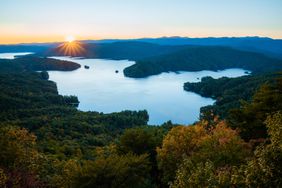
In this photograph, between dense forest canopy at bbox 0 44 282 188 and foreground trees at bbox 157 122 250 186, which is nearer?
dense forest canopy at bbox 0 44 282 188

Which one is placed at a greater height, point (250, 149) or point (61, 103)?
point (250, 149)

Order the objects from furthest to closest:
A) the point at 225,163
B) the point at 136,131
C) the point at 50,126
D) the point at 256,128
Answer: the point at 50,126, the point at 136,131, the point at 256,128, the point at 225,163

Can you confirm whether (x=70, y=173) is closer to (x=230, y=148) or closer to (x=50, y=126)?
(x=230, y=148)

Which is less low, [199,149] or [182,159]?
[199,149]

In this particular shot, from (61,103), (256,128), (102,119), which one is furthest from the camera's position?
(61,103)

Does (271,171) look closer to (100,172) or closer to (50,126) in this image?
(100,172)

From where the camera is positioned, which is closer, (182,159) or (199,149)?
(199,149)

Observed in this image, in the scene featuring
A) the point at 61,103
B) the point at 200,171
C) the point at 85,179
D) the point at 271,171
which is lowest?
the point at 61,103

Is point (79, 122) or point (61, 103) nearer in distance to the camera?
point (79, 122)

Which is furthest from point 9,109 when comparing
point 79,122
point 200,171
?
point 200,171

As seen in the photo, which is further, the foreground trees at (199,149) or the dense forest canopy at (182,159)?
the foreground trees at (199,149)
